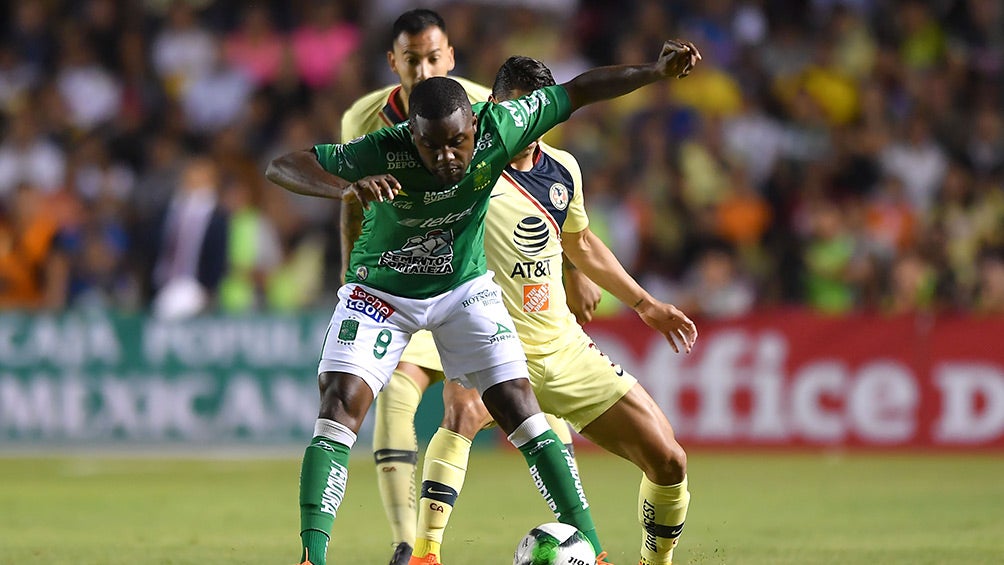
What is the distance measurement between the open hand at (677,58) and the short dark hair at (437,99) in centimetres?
95

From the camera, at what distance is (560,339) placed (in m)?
7.03

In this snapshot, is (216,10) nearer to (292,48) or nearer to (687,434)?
(292,48)

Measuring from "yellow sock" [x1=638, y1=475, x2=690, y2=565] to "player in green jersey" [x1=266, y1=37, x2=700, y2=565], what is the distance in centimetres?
69

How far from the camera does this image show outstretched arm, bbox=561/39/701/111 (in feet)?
21.2

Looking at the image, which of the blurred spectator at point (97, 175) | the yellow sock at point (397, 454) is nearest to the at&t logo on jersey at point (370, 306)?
the yellow sock at point (397, 454)

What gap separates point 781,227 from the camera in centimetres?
1602

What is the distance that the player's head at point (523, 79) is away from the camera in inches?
282

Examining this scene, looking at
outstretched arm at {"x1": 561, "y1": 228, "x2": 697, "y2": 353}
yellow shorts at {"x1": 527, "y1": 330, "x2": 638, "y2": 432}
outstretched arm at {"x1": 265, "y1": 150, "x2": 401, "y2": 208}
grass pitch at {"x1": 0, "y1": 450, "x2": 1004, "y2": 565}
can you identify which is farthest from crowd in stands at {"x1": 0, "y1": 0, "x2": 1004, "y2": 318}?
outstretched arm at {"x1": 265, "y1": 150, "x2": 401, "y2": 208}

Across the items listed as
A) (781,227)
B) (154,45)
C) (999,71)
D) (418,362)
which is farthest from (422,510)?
(154,45)

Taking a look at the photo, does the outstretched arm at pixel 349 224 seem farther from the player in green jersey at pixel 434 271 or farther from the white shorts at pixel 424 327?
the white shorts at pixel 424 327

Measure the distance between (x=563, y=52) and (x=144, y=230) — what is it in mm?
5146

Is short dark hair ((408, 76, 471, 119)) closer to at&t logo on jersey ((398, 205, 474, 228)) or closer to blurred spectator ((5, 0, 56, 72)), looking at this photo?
at&t logo on jersey ((398, 205, 474, 228))

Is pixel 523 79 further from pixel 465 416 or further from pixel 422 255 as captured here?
pixel 465 416

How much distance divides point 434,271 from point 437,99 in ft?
2.60
